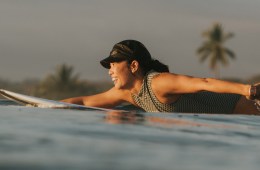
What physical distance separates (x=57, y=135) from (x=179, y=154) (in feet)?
2.59

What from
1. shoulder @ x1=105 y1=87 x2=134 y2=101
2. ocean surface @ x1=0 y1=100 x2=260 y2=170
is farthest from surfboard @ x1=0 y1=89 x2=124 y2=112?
ocean surface @ x1=0 y1=100 x2=260 y2=170

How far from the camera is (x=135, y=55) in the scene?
19.3ft

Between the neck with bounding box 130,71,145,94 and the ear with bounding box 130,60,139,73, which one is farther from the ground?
the ear with bounding box 130,60,139,73

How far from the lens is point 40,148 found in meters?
2.42

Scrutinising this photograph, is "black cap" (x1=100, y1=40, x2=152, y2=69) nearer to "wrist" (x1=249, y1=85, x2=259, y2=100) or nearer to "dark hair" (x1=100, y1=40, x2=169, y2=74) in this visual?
"dark hair" (x1=100, y1=40, x2=169, y2=74)

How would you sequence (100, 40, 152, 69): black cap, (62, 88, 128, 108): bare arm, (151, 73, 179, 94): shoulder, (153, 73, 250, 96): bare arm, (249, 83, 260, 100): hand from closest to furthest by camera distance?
(249, 83, 260, 100): hand < (153, 73, 250, 96): bare arm < (151, 73, 179, 94): shoulder < (100, 40, 152, 69): black cap < (62, 88, 128, 108): bare arm

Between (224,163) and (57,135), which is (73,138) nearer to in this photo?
(57,135)

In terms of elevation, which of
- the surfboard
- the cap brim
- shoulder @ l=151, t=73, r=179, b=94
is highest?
the cap brim

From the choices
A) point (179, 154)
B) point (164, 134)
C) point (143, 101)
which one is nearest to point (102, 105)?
point (143, 101)

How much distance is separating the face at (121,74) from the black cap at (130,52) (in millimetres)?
71

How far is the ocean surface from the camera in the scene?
2102mm

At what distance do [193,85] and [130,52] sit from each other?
3.67 feet

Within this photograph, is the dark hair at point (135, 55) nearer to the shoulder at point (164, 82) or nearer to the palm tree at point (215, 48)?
the shoulder at point (164, 82)

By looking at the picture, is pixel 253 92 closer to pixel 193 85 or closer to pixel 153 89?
pixel 193 85
